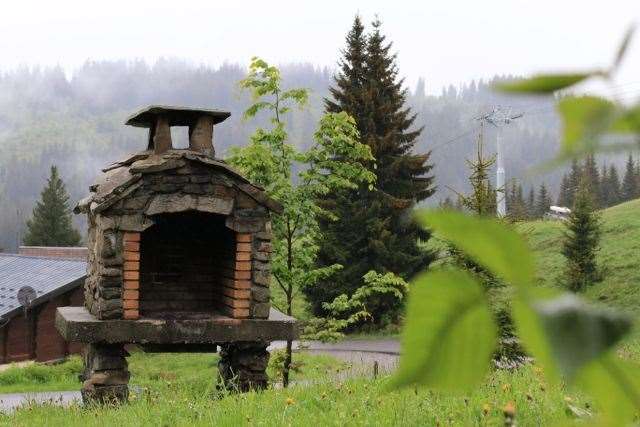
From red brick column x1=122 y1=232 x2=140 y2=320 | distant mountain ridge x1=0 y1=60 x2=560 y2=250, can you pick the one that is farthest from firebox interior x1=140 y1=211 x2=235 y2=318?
distant mountain ridge x1=0 y1=60 x2=560 y2=250

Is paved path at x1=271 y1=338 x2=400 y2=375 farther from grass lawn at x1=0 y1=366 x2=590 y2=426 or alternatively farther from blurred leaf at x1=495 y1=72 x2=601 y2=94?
blurred leaf at x1=495 y1=72 x2=601 y2=94

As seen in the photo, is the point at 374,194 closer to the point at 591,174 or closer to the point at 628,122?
the point at 591,174

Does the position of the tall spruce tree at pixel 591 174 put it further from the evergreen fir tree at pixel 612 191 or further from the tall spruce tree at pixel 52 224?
the tall spruce tree at pixel 52 224

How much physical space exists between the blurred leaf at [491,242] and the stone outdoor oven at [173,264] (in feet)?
25.4

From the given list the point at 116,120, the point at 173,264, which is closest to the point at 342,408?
A: the point at 173,264

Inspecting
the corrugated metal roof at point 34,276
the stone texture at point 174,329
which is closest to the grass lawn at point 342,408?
the stone texture at point 174,329

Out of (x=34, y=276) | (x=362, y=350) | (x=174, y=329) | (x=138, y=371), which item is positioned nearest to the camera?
(x=174, y=329)

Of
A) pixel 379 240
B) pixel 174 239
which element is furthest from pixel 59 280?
pixel 174 239

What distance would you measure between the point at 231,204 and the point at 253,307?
1147mm

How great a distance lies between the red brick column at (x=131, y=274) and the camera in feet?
25.9

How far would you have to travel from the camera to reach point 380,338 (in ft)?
72.9

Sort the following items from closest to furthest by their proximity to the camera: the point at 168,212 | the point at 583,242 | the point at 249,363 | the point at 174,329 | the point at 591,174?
the point at 168,212 → the point at 174,329 → the point at 249,363 → the point at 583,242 → the point at 591,174

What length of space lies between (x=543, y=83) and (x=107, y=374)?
846 cm

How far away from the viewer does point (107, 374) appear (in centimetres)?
821
